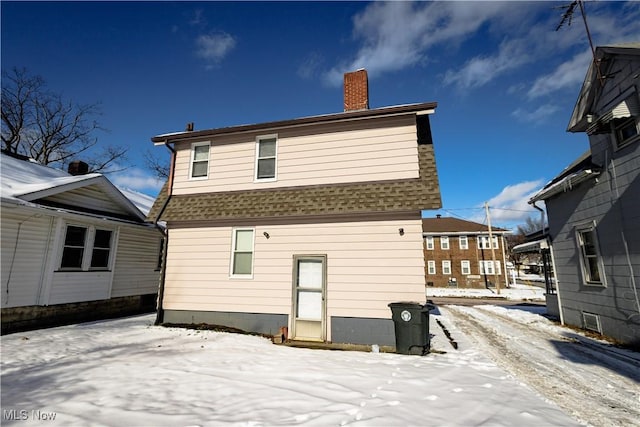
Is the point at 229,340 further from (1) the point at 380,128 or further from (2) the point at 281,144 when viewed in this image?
(1) the point at 380,128

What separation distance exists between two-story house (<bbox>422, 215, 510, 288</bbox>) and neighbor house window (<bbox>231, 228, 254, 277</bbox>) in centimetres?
2900

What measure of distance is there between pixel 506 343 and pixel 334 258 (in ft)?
18.5

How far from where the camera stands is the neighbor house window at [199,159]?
Result: 35.1ft

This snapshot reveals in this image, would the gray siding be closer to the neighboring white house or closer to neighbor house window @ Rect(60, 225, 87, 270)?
the neighboring white house

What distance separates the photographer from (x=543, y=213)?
12.6m

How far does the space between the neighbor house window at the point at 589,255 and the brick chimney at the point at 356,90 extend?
8761 millimetres

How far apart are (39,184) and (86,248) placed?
2721 millimetres

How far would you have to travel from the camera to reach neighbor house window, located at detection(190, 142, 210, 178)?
35.1 ft

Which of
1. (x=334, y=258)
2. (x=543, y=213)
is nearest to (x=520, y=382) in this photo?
(x=334, y=258)

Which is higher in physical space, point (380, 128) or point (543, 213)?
point (380, 128)

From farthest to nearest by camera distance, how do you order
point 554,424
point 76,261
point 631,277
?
point 76,261
point 631,277
point 554,424

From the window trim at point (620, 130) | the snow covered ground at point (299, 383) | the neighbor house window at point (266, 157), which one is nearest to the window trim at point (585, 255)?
the snow covered ground at point (299, 383)

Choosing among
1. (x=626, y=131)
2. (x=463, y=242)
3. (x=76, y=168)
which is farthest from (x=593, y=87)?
(x=463, y=242)

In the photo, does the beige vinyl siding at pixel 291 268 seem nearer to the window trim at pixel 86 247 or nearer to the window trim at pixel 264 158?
the window trim at pixel 264 158
